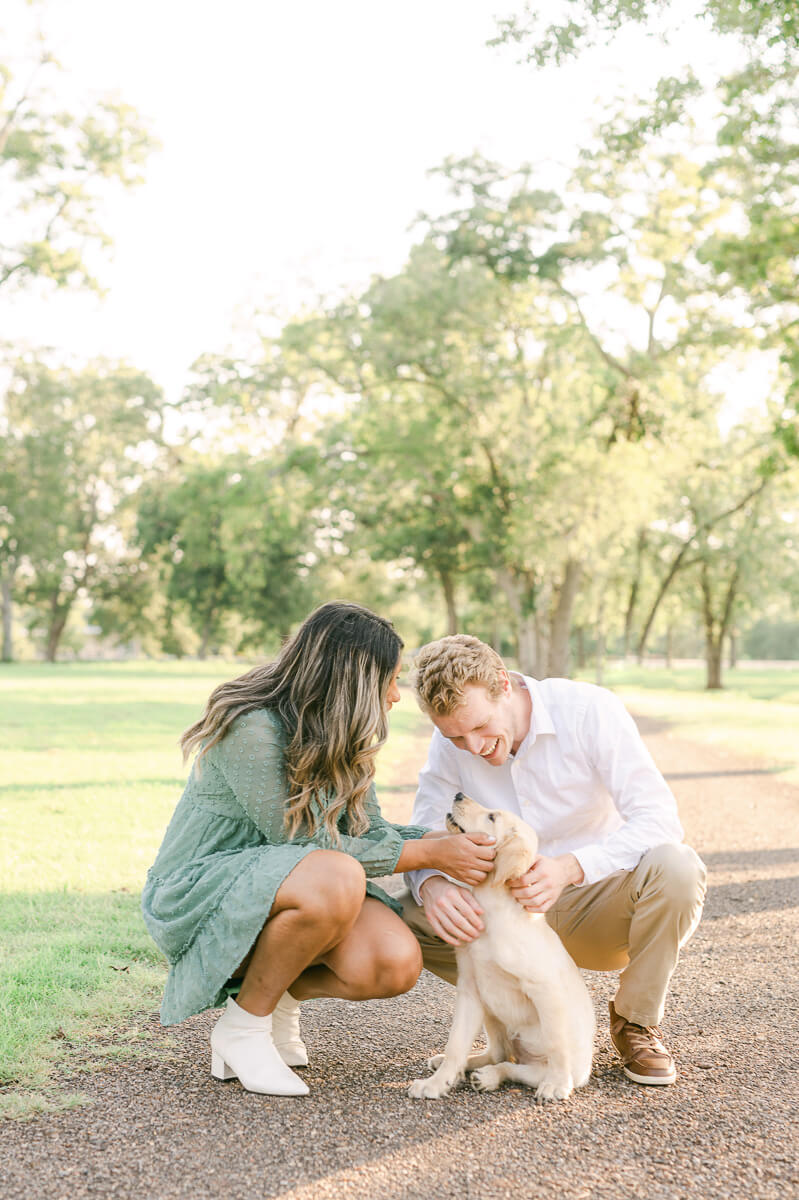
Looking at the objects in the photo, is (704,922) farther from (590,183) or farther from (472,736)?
(590,183)

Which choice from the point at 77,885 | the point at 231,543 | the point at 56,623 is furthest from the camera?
the point at 56,623

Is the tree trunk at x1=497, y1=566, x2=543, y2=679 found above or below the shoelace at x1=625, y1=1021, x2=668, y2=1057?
above

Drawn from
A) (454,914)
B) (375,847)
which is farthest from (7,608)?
(454,914)

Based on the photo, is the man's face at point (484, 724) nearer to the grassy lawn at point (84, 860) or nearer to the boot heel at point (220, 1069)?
the boot heel at point (220, 1069)

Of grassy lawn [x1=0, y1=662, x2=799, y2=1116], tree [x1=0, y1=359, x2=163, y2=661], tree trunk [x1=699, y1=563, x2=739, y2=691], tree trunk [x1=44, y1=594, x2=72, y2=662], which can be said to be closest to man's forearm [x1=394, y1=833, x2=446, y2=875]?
grassy lawn [x1=0, y1=662, x2=799, y2=1116]

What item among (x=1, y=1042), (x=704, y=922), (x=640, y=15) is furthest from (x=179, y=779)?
(x=640, y=15)

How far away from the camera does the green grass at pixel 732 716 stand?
1783 centimetres

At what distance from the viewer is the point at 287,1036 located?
14.0ft

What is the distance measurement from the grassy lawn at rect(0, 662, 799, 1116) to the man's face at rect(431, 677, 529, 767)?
5.76ft

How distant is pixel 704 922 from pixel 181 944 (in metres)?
4.07

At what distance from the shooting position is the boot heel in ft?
13.4

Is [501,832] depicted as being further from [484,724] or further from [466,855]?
[484,724]

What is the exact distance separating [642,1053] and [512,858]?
0.95m

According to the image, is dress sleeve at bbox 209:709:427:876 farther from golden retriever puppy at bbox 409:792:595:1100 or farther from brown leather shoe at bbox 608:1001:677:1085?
brown leather shoe at bbox 608:1001:677:1085
